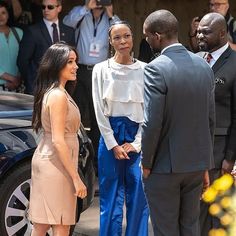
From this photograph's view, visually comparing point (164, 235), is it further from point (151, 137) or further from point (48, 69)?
point (48, 69)

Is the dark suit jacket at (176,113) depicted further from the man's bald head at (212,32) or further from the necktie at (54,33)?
the necktie at (54,33)

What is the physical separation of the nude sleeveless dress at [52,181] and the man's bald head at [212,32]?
1085 mm

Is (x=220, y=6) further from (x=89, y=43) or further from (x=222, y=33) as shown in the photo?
(x=222, y=33)

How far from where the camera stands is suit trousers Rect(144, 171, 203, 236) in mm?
4652

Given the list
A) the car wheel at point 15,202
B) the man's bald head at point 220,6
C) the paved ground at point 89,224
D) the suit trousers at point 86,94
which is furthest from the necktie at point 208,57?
the suit trousers at point 86,94

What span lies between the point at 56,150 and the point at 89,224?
221 cm

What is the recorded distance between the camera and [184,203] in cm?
477

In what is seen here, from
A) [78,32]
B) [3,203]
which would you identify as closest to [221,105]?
[3,203]

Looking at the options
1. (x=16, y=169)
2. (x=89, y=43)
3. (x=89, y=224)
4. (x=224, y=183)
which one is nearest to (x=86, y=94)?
(x=89, y=43)

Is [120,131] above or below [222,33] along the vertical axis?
below

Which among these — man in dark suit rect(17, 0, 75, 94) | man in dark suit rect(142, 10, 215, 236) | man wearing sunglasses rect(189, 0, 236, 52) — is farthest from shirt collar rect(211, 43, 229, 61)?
man in dark suit rect(17, 0, 75, 94)

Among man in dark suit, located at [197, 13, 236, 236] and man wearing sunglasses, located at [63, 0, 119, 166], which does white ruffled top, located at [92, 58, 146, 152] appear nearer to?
man in dark suit, located at [197, 13, 236, 236]

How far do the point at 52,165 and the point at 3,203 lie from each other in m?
1.03

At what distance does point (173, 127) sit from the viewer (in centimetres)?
456
